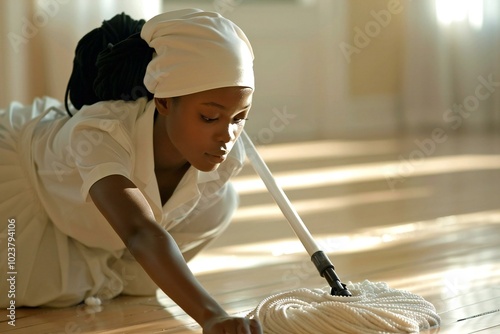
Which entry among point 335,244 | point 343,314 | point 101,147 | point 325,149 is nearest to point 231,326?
point 343,314

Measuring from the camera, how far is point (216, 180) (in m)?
1.57

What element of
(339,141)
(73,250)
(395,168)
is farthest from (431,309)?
(339,141)

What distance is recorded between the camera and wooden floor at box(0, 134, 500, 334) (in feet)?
4.79

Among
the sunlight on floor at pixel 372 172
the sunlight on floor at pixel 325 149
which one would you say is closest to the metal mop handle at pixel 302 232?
the sunlight on floor at pixel 372 172

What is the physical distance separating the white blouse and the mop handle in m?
0.04

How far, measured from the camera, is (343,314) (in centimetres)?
126

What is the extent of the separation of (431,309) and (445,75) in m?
3.48

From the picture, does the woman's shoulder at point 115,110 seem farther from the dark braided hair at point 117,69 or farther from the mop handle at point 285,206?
the mop handle at point 285,206

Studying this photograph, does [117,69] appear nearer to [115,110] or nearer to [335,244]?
[115,110]

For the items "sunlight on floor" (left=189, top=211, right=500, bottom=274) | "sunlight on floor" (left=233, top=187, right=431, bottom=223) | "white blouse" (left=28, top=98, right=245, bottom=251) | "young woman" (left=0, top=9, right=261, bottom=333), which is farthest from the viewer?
"sunlight on floor" (left=233, top=187, right=431, bottom=223)

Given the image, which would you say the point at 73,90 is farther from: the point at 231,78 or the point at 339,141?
the point at 339,141

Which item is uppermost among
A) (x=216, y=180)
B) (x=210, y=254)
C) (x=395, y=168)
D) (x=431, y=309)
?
(x=216, y=180)

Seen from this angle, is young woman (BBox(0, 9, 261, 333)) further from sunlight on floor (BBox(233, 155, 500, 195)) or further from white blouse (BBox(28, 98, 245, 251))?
sunlight on floor (BBox(233, 155, 500, 195))

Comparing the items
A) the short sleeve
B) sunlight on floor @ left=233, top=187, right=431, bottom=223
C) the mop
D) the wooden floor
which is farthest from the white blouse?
sunlight on floor @ left=233, top=187, right=431, bottom=223
